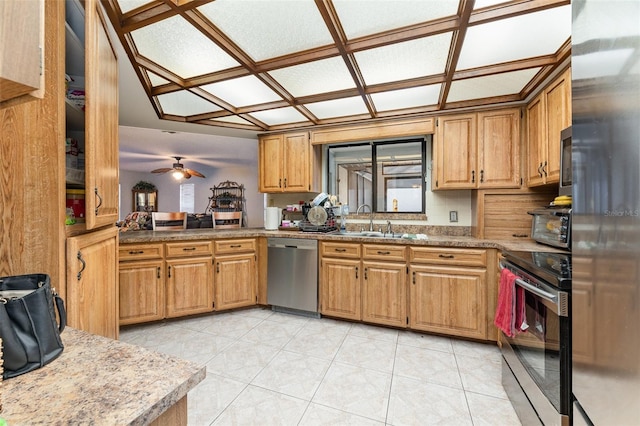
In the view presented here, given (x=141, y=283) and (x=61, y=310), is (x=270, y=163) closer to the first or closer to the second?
(x=141, y=283)

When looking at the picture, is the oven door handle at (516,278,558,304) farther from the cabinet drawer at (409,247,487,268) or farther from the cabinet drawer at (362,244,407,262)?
the cabinet drawer at (362,244,407,262)

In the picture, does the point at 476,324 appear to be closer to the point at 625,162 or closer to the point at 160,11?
the point at 625,162

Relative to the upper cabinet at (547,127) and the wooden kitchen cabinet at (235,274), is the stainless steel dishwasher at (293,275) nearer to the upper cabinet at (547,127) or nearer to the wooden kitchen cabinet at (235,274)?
the wooden kitchen cabinet at (235,274)

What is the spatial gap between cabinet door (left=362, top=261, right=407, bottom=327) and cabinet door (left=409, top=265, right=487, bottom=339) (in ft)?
0.30

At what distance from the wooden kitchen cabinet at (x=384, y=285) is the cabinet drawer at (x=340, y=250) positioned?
0.28ft

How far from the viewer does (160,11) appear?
1.39 m

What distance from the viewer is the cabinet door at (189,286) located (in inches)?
106

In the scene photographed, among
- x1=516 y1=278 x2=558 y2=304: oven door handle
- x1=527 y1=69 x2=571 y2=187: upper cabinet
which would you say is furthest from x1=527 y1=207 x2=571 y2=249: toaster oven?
x1=516 y1=278 x2=558 y2=304: oven door handle

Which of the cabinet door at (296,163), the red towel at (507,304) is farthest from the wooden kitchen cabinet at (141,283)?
the red towel at (507,304)

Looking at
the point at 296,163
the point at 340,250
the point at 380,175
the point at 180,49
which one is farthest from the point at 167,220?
the point at 380,175

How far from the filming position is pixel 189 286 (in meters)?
2.76

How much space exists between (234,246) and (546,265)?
2.68 meters

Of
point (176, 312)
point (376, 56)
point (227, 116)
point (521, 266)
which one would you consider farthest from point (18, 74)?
point (176, 312)

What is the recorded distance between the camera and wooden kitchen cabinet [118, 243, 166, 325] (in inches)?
98.5
